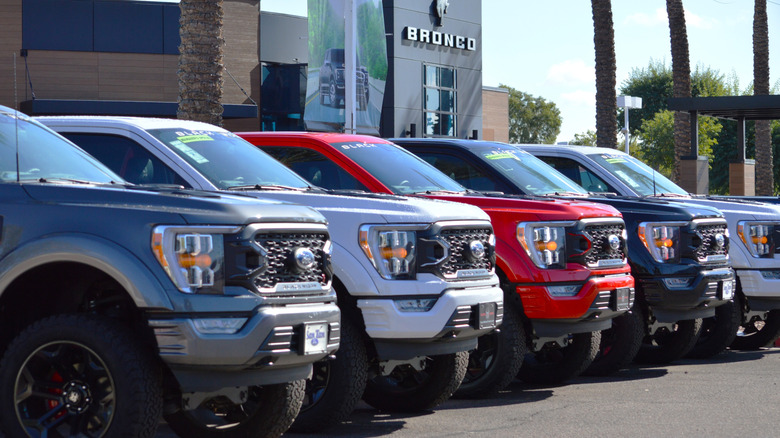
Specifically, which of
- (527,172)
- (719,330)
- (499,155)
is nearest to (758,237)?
(719,330)

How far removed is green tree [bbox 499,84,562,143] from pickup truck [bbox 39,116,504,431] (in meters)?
115

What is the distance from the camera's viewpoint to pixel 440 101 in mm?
47781

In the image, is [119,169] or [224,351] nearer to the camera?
[224,351]

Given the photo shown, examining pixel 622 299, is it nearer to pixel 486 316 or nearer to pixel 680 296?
pixel 680 296

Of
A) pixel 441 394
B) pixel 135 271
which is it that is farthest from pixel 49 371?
pixel 441 394

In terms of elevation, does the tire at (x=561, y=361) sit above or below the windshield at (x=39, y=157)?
below

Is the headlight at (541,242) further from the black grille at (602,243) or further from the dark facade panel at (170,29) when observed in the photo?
the dark facade panel at (170,29)

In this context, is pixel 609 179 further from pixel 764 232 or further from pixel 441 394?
pixel 441 394

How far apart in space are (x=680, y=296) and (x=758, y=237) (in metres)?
2.27

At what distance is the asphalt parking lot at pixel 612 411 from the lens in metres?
8.02

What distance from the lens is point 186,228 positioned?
5879 mm

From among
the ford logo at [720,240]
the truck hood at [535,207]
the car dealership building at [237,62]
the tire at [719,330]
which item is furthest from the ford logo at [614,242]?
the car dealership building at [237,62]

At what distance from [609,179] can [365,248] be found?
5.85 m

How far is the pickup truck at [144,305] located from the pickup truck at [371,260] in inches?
54.5
